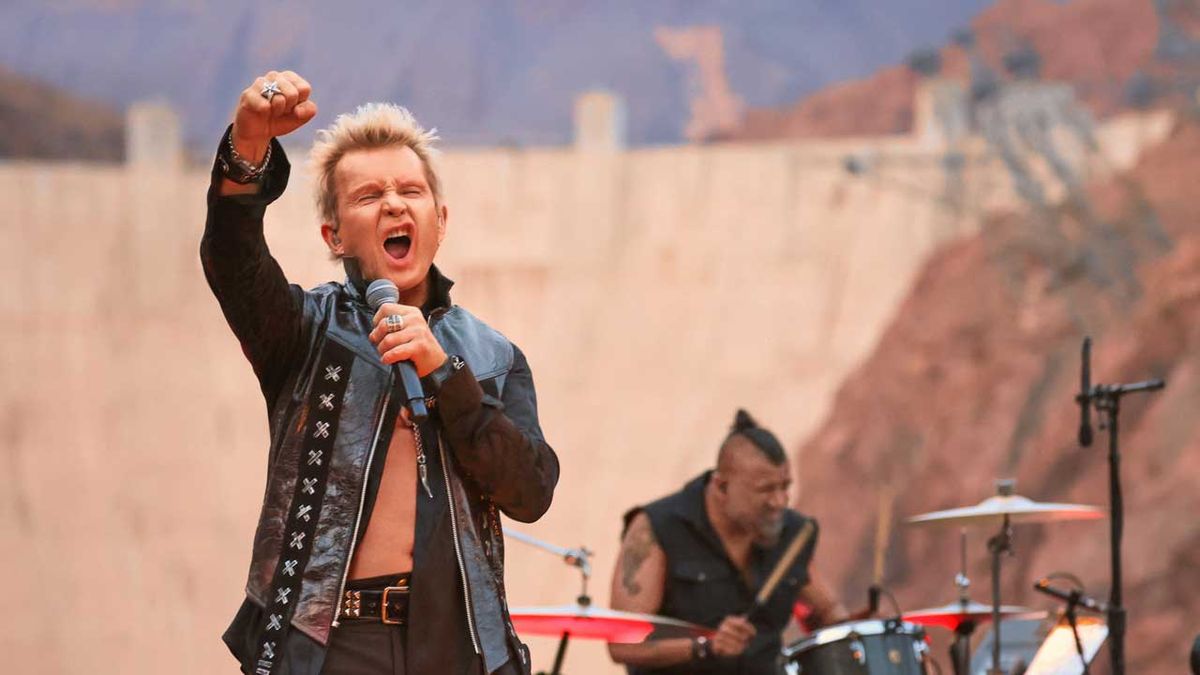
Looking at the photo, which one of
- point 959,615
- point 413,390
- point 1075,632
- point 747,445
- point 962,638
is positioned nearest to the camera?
point 413,390

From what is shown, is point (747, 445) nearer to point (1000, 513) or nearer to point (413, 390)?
point (1000, 513)

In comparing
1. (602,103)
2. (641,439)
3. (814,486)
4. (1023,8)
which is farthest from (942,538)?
(1023,8)

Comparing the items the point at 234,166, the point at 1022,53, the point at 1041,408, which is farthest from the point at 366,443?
the point at 1022,53

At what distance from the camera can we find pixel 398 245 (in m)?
2.80

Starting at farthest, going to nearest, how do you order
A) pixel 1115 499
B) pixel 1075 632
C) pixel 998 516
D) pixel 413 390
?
pixel 998 516
pixel 1075 632
pixel 1115 499
pixel 413 390

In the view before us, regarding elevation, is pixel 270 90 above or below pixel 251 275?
above

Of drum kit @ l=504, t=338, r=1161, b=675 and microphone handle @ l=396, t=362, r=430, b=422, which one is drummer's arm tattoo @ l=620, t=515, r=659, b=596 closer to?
drum kit @ l=504, t=338, r=1161, b=675

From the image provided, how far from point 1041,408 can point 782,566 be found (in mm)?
16090

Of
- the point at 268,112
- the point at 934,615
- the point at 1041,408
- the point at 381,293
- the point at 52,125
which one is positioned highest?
the point at 52,125

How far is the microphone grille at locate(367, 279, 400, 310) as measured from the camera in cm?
262

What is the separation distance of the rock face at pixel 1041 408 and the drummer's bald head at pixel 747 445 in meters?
7.91

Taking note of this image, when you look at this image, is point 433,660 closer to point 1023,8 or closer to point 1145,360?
point 1145,360

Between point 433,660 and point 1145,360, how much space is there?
14.2 meters

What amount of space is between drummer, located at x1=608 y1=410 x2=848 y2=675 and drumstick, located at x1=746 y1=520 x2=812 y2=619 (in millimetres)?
49
